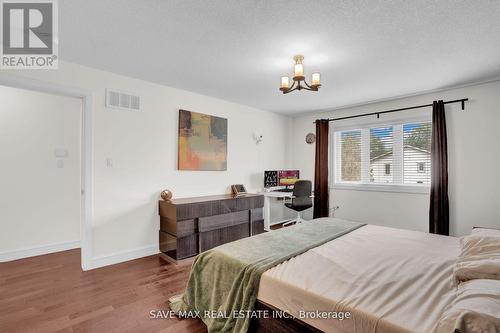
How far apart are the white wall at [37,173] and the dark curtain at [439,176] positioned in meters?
5.30

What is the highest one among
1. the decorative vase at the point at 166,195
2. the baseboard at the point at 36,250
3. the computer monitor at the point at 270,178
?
the computer monitor at the point at 270,178

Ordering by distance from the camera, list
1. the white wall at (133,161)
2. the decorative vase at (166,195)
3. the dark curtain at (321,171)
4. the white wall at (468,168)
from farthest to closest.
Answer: the dark curtain at (321,171) < the decorative vase at (166,195) < the white wall at (468,168) < the white wall at (133,161)

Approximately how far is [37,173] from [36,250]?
105 centimetres

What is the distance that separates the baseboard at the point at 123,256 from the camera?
2.90 meters

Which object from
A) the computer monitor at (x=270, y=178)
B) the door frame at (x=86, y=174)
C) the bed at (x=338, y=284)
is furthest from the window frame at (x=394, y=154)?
the door frame at (x=86, y=174)

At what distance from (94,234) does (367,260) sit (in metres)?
2.93

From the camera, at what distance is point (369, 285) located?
4.46ft

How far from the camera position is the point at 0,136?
3129 mm

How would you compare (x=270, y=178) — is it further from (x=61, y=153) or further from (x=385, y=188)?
(x=61, y=153)

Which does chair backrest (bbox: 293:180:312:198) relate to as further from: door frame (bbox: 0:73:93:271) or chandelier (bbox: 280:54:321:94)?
door frame (bbox: 0:73:93:271)

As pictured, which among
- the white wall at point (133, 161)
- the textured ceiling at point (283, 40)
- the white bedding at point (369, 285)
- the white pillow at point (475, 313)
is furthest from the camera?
the white wall at point (133, 161)

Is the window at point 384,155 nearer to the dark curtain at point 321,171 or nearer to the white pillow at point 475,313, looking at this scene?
the dark curtain at point 321,171

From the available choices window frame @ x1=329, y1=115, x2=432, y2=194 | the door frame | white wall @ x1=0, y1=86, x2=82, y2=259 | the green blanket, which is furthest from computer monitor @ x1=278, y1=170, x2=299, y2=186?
white wall @ x1=0, y1=86, x2=82, y2=259

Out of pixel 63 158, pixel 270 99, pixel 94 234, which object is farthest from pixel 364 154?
pixel 63 158
